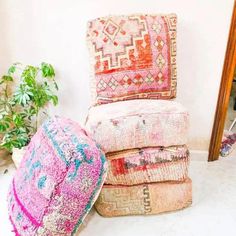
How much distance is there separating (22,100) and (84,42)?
0.52 metres

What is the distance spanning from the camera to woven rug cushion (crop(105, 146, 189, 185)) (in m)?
1.58

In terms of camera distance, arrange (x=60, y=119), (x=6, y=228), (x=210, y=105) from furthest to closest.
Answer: (x=210, y=105), (x=6, y=228), (x=60, y=119)

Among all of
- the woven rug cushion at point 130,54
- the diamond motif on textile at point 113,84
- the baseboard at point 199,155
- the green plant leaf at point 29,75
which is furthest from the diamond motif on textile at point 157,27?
the baseboard at point 199,155

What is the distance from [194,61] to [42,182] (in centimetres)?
119

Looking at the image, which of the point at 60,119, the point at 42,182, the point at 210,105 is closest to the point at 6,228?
the point at 42,182

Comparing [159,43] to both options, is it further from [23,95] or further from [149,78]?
[23,95]

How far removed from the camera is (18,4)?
1.96 meters

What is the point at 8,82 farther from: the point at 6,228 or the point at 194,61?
the point at 194,61

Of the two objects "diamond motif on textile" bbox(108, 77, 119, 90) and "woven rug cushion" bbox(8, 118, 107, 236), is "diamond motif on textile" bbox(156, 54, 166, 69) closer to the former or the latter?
"diamond motif on textile" bbox(108, 77, 119, 90)

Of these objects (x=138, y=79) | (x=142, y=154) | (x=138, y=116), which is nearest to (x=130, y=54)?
(x=138, y=79)

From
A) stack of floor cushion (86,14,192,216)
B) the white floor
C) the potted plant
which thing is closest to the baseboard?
the white floor

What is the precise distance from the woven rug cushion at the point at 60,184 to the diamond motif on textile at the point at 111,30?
58 centimetres

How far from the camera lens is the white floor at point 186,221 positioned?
1623 mm

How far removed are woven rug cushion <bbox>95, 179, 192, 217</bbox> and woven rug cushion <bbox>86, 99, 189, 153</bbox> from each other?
22 cm
